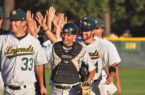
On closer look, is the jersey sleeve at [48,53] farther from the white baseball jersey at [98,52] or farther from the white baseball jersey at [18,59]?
the white baseball jersey at [98,52]

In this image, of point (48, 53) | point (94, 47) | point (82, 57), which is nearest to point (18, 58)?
point (48, 53)

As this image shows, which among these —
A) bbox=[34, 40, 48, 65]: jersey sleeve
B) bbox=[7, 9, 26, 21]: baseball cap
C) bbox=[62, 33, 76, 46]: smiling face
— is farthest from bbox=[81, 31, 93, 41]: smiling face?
bbox=[7, 9, 26, 21]: baseball cap

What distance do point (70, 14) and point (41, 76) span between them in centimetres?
3769

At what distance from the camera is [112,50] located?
39.8 feet

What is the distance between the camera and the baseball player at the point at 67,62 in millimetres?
10391

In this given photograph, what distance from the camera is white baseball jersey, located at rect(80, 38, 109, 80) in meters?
11.7

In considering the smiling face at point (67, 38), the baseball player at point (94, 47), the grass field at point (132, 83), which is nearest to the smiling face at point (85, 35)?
the baseball player at point (94, 47)

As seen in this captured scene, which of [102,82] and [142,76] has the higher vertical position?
[102,82]

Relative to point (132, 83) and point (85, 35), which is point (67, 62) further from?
point (132, 83)

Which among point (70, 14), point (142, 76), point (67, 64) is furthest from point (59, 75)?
point (70, 14)

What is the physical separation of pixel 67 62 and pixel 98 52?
5.14 feet

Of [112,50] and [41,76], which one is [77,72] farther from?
[112,50]

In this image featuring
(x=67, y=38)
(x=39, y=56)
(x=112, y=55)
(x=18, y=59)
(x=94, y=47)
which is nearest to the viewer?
(x=18, y=59)

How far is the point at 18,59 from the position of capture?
9.80 meters
